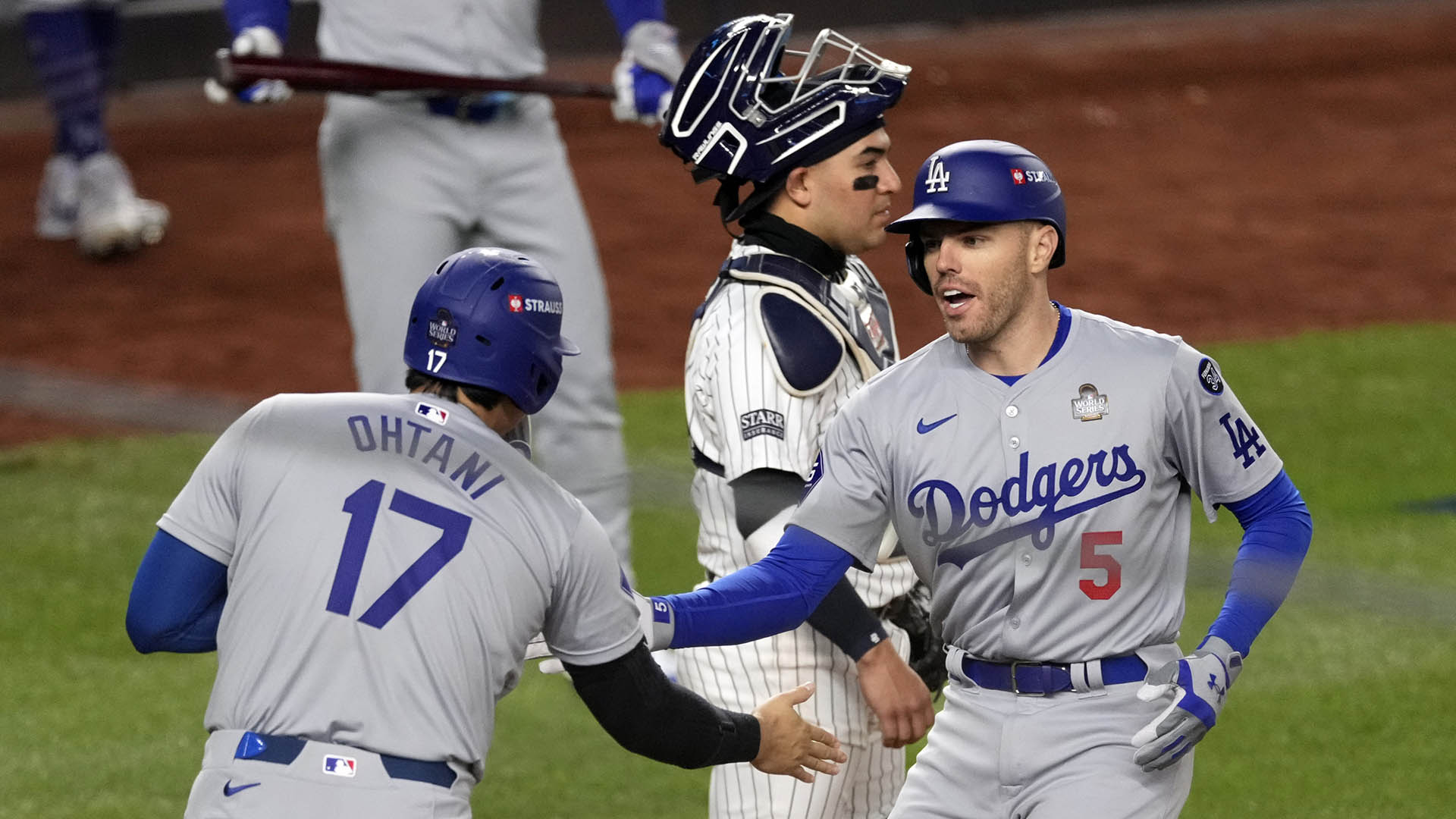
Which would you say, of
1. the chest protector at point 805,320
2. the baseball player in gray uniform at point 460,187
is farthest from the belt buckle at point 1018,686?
the baseball player in gray uniform at point 460,187

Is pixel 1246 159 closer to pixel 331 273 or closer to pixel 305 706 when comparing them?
pixel 331 273

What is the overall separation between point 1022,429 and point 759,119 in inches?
35.9

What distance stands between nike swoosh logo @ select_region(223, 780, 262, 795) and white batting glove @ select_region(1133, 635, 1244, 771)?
140 centimetres

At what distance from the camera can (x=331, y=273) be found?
12.6 meters

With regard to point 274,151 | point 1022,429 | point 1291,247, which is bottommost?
point 274,151

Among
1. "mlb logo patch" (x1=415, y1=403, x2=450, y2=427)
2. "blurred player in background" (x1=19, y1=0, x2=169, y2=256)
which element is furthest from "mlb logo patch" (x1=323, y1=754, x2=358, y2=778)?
"blurred player in background" (x1=19, y1=0, x2=169, y2=256)

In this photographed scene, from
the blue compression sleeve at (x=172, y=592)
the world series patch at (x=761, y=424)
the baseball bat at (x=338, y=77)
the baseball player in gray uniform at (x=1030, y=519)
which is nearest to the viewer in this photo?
the blue compression sleeve at (x=172, y=592)

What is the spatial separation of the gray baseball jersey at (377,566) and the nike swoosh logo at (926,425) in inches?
25.4

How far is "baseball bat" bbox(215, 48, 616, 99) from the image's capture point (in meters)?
5.95

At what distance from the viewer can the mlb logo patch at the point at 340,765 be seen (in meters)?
3.06

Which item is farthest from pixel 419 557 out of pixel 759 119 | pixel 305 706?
pixel 759 119

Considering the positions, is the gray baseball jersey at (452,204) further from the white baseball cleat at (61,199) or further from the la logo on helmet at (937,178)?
the white baseball cleat at (61,199)

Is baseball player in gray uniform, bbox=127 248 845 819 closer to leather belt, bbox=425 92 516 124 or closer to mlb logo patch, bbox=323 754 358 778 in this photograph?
mlb logo patch, bbox=323 754 358 778

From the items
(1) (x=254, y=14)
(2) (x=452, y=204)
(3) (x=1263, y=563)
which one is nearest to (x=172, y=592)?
(3) (x=1263, y=563)
